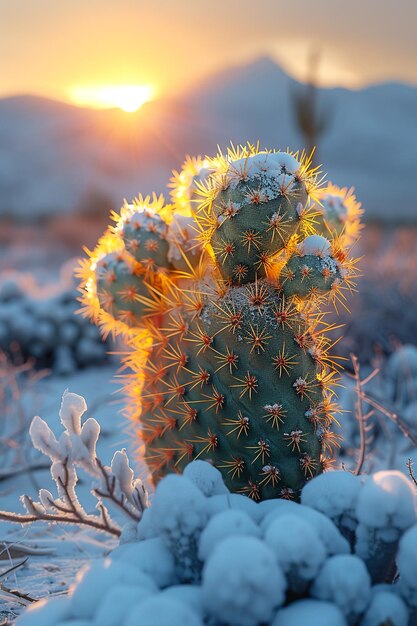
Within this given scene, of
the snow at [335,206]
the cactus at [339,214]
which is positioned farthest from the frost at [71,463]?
the snow at [335,206]

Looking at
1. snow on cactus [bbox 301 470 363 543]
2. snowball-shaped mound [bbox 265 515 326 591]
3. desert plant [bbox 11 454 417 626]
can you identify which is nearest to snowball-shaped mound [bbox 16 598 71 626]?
desert plant [bbox 11 454 417 626]

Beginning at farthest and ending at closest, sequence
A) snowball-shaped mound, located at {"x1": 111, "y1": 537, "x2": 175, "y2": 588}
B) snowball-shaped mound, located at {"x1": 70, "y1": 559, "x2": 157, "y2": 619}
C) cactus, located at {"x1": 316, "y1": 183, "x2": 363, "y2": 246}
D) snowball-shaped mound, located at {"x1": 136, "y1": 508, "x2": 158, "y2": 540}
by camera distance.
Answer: cactus, located at {"x1": 316, "y1": 183, "x2": 363, "y2": 246}
snowball-shaped mound, located at {"x1": 136, "y1": 508, "x2": 158, "y2": 540}
snowball-shaped mound, located at {"x1": 111, "y1": 537, "x2": 175, "y2": 588}
snowball-shaped mound, located at {"x1": 70, "y1": 559, "x2": 157, "y2": 619}

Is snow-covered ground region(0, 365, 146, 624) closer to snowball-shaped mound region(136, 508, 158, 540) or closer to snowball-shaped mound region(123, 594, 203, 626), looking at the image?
snowball-shaped mound region(136, 508, 158, 540)

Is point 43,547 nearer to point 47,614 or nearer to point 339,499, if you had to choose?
point 47,614

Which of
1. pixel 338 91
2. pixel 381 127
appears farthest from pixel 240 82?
pixel 381 127

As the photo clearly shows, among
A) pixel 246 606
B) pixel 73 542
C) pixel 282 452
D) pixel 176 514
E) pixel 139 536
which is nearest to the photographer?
pixel 246 606

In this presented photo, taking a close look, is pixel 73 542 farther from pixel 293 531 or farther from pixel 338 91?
pixel 338 91

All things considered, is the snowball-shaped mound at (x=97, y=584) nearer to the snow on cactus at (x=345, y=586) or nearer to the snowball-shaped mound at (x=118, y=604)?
the snowball-shaped mound at (x=118, y=604)
